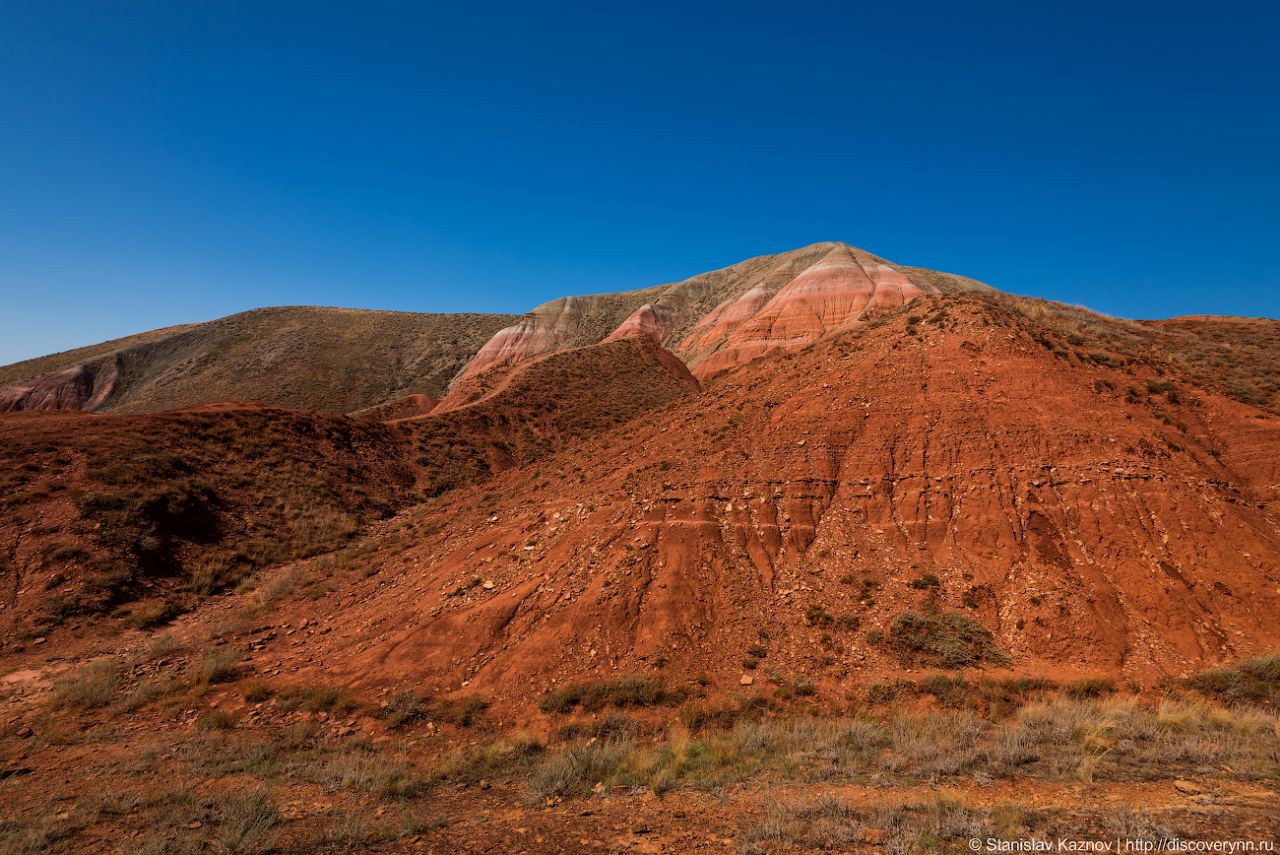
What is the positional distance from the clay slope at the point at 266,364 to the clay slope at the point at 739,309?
9.99 meters

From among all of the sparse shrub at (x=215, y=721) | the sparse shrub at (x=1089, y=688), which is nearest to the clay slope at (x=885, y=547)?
the sparse shrub at (x=1089, y=688)

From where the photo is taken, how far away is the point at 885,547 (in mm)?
13508

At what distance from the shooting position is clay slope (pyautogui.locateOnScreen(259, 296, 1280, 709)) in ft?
36.7

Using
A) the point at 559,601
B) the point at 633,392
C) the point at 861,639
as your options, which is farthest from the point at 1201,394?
the point at 633,392

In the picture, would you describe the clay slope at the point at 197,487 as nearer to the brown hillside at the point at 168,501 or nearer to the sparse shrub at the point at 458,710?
the brown hillside at the point at 168,501

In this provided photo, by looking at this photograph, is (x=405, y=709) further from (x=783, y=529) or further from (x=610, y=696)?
(x=783, y=529)

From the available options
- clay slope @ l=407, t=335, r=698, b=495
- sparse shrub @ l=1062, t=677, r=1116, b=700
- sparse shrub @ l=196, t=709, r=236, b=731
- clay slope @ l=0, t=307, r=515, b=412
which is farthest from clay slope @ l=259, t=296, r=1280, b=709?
clay slope @ l=0, t=307, r=515, b=412

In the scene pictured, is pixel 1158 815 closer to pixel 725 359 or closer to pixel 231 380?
pixel 725 359

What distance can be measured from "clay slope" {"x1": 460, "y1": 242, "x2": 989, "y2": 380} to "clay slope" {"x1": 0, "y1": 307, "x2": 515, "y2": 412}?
9990 millimetres

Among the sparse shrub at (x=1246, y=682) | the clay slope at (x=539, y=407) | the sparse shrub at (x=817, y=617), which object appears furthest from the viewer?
the clay slope at (x=539, y=407)

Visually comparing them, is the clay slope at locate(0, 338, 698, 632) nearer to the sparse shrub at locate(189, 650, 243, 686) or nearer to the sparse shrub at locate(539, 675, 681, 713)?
the sparse shrub at locate(189, 650, 243, 686)

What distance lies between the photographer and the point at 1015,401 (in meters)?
15.3

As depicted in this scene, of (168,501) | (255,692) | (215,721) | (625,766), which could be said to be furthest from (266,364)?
(625,766)

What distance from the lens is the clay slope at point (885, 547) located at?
36.7ft
